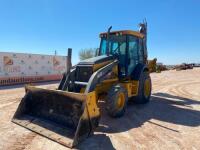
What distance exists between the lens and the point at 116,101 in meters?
6.40

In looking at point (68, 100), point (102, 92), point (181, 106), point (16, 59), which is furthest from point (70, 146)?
point (16, 59)

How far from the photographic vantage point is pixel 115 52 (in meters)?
8.16

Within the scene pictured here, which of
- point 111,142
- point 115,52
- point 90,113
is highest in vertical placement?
point 115,52

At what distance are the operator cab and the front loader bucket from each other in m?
2.87

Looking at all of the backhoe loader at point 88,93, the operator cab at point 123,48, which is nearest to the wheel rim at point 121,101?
the backhoe loader at point 88,93

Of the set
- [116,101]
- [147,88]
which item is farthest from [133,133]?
[147,88]

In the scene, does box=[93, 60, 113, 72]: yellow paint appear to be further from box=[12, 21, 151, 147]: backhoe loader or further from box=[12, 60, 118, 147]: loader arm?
box=[12, 60, 118, 147]: loader arm

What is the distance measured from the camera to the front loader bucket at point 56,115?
15.9 ft

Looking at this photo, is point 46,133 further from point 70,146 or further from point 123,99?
point 123,99

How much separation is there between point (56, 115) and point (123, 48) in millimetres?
3607

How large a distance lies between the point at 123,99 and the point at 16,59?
1480cm

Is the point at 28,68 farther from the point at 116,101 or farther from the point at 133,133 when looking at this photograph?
the point at 133,133

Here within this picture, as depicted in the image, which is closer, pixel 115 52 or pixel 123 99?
pixel 123 99

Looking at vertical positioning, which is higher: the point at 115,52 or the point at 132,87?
the point at 115,52
